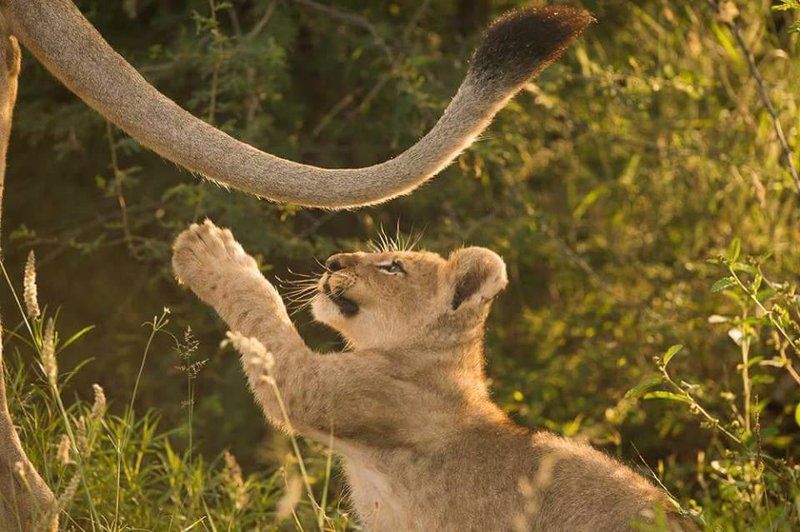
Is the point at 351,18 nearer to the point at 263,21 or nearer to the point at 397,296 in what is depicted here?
the point at 263,21

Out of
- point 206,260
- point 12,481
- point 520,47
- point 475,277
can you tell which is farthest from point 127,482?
point 520,47

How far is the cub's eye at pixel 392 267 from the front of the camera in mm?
4578

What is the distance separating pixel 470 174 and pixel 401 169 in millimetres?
3074

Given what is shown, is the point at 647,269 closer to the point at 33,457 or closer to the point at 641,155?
the point at 641,155

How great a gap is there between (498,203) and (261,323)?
10.6 ft

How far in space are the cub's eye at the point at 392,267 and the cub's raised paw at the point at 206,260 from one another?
0.45 meters

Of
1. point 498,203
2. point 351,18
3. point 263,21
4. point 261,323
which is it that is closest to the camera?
point 261,323

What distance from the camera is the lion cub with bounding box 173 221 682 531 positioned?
3.97 meters

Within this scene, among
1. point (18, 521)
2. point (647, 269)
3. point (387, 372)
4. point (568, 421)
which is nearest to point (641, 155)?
point (647, 269)

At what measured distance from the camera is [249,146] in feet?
12.6

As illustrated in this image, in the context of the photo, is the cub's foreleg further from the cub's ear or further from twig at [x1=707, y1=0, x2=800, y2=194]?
twig at [x1=707, y1=0, x2=800, y2=194]

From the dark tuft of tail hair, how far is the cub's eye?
916mm

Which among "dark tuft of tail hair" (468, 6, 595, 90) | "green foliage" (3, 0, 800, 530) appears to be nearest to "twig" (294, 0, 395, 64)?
"green foliage" (3, 0, 800, 530)

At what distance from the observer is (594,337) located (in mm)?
7402
